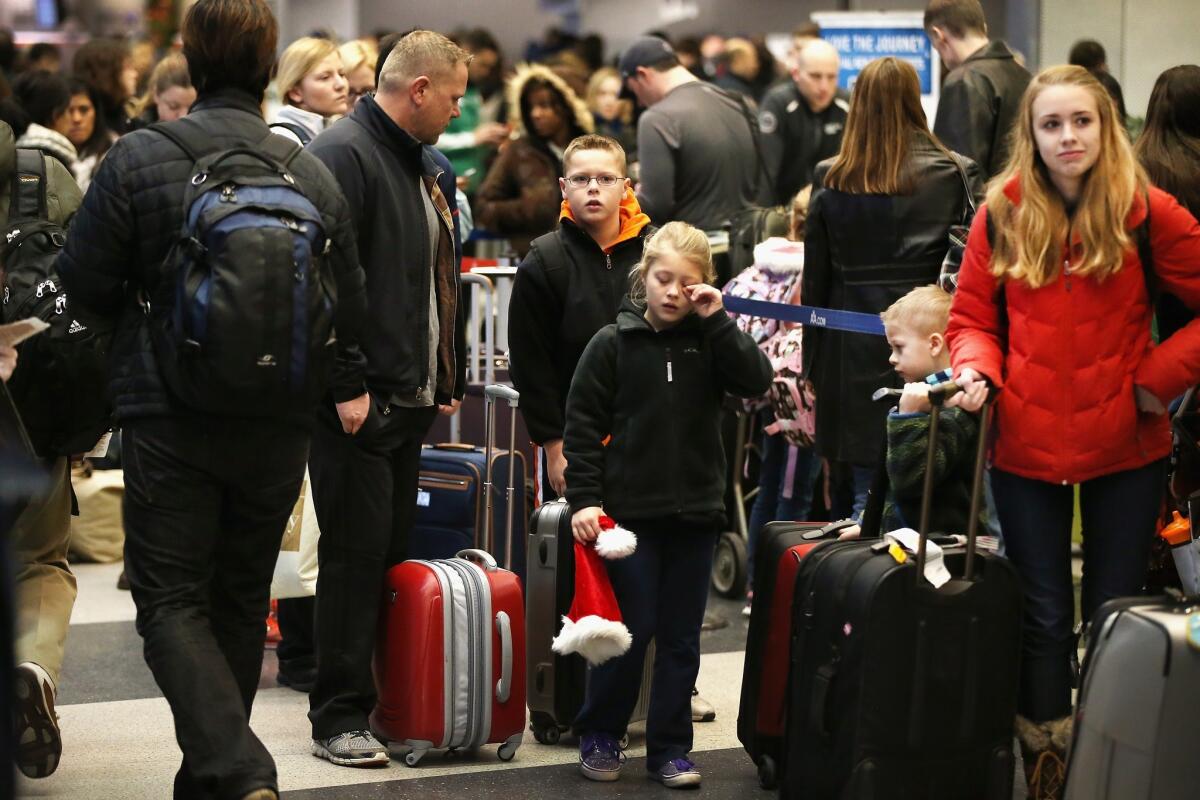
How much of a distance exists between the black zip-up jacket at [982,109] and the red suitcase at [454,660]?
110 inches

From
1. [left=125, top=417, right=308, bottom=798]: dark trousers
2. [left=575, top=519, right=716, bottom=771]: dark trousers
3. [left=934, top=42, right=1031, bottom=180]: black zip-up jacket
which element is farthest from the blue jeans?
[left=125, top=417, right=308, bottom=798]: dark trousers

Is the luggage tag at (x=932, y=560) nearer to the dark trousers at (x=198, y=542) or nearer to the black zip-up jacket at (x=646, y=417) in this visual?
the black zip-up jacket at (x=646, y=417)

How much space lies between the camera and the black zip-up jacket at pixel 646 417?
4.50m

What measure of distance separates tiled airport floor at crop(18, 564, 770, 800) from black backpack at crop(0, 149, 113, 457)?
870mm

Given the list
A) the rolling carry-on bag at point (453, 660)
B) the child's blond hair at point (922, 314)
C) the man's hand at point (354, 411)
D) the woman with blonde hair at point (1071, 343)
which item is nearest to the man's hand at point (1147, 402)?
the woman with blonde hair at point (1071, 343)

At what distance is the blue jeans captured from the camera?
638cm

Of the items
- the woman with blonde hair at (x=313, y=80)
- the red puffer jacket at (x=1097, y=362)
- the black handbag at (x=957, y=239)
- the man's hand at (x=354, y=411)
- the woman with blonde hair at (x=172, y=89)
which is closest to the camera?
the red puffer jacket at (x=1097, y=362)

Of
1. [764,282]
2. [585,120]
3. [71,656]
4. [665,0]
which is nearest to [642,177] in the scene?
[764,282]

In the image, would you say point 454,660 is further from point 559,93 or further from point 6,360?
point 559,93

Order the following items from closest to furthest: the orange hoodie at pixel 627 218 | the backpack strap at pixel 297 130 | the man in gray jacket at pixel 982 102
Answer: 1. the orange hoodie at pixel 627 218
2. the backpack strap at pixel 297 130
3. the man in gray jacket at pixel 982 102

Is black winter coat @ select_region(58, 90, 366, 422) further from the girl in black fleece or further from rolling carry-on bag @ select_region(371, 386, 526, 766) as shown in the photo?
rolling carry-on bag @ select_region(371, 386, 526, 766)

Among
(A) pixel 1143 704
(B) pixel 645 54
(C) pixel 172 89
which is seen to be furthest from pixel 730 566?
(A) pixel 1143 704

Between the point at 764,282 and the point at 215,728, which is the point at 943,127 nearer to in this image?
the point at 764,282

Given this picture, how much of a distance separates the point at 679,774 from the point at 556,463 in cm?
93
